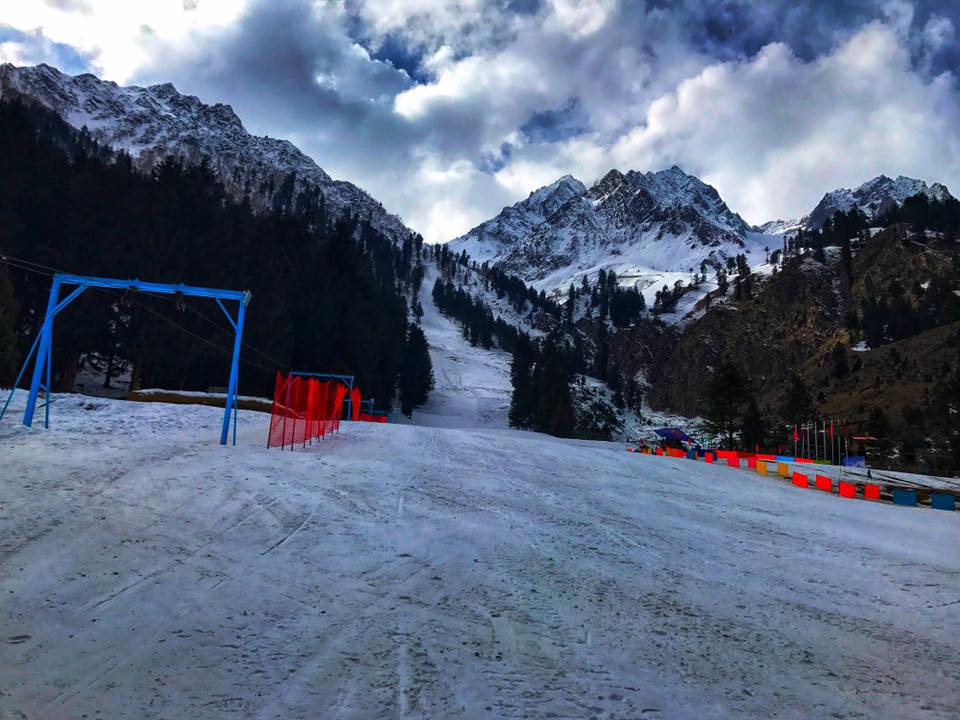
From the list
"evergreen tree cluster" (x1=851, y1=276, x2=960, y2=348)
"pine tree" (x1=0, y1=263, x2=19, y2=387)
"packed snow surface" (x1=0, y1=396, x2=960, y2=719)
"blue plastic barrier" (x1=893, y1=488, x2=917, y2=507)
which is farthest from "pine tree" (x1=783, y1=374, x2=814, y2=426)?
"pine tree" (x1=0, y1=263, x2=19, y2=387)

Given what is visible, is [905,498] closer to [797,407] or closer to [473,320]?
[797,407]

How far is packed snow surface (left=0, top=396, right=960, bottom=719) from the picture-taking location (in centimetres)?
428

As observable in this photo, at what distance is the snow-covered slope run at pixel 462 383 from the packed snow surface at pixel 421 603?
67.0 m

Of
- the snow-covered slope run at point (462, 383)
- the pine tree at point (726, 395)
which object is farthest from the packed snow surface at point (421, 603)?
the snow-covered slope run at point (462, 383)

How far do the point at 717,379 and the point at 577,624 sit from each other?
61.1 meters

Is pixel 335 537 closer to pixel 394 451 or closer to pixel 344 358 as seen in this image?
pixel 394 451

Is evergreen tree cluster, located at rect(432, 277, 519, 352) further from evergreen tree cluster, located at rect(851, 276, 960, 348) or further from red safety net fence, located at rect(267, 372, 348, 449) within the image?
red safety net fence, located at rect(267, 372, 348, 449)

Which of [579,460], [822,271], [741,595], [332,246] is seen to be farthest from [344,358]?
[822,271]

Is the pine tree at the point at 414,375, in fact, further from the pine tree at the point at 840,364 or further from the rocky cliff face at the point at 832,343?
the pine tree at the point at 840,364

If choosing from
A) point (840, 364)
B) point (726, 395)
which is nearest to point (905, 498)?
point (726, 395)

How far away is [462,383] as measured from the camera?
364ft

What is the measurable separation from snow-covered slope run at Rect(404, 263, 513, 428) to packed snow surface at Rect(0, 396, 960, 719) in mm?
67050

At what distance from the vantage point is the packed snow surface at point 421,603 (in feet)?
14.0

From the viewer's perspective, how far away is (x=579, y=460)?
2122cm
